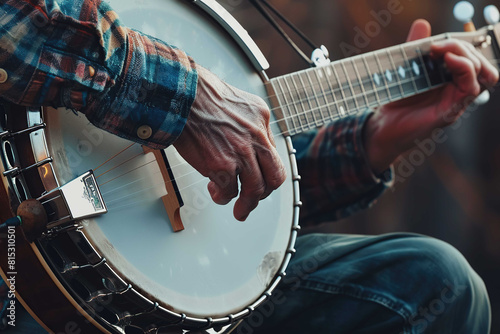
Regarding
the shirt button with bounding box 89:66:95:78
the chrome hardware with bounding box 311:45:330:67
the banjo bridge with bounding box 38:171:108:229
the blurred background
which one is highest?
the shirt button with bounding box 89:66:95:78

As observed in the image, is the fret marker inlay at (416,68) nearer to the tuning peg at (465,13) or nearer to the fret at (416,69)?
the fret at (416,69)

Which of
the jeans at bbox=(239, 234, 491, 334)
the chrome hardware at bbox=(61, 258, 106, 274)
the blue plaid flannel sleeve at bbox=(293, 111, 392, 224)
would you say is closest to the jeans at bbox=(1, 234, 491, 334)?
the jeans at bbox=(239, 234, 491, 334)

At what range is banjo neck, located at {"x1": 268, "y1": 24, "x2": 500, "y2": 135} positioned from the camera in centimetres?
76

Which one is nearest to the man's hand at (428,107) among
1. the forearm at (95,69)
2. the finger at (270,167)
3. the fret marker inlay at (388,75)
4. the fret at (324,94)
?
the fret marker inlay at (388,75)

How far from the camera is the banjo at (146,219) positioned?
500 mm

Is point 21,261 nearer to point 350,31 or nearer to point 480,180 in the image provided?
point 350,31

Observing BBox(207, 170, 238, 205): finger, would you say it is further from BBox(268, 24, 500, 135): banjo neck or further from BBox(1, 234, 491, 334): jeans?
BBox(1, 234, 491, 334): jeans

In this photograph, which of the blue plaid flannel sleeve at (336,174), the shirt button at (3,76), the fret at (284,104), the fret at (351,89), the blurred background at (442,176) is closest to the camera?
the shirt button at (3,76)

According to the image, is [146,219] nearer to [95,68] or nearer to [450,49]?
[95,68]

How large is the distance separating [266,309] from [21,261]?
0.44 m

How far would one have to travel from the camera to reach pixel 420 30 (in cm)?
102

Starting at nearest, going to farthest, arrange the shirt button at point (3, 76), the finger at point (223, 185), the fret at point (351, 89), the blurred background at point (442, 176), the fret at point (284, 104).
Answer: the shirt button at point (3, 76) < the finger at point (223, 185) < the fret at point (284, 104) < the fret at point (351, 89) < the blurred background at point (442, 176)

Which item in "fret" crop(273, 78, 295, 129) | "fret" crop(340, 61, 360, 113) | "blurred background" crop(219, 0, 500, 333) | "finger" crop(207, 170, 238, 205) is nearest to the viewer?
"finger" crop(207, 170, 238, 205)

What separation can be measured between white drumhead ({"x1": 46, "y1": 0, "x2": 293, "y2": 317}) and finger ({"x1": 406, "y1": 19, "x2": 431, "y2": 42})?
448 mm
